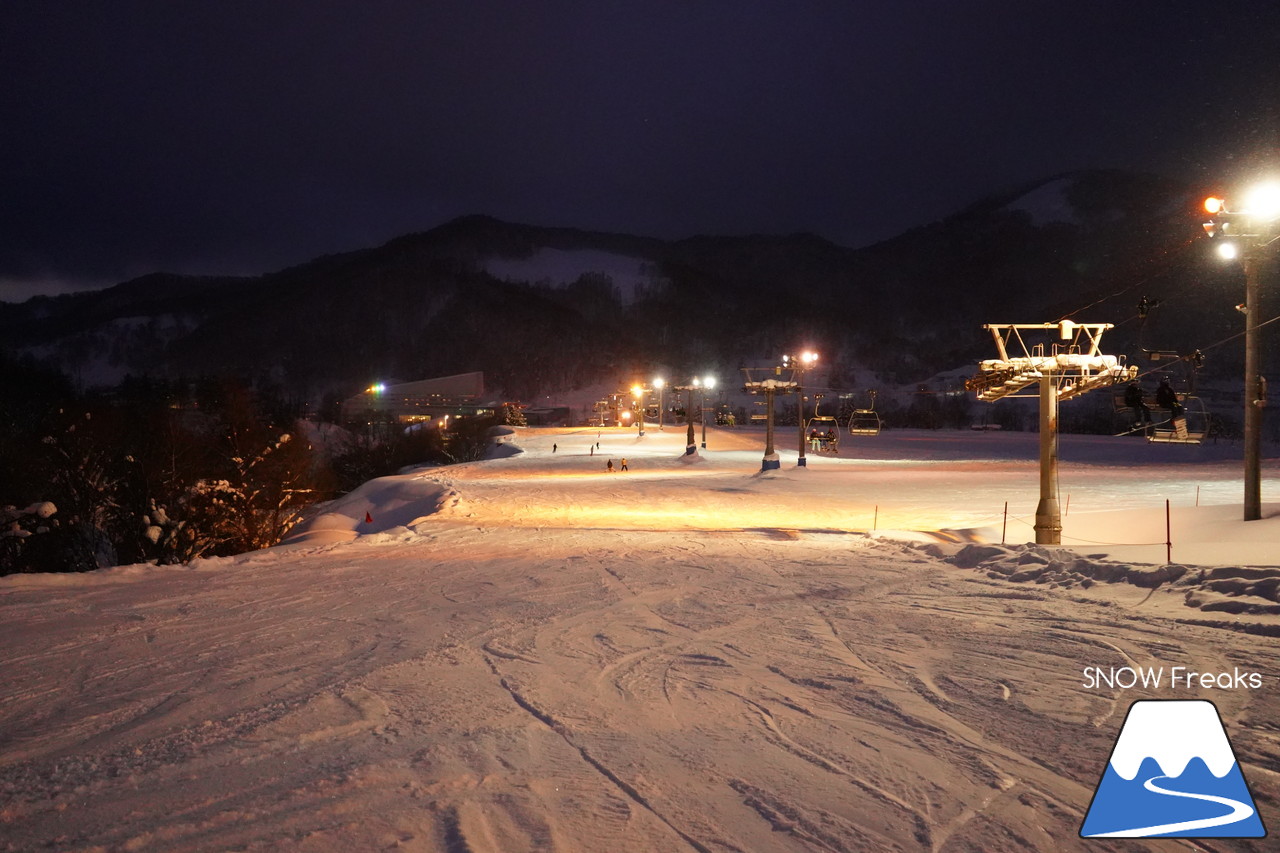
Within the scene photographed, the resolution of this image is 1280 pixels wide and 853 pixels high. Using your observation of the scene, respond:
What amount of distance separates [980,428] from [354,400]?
334 feet

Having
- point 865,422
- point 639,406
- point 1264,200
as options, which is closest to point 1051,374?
point 1264,200

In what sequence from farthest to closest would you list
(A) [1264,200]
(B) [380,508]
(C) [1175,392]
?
(B) [380,508]
(C) [1175,392]
(A) [1264,200]

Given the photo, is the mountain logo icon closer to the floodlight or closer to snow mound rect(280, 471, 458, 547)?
the floodlight

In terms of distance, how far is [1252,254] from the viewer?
12.8 metres

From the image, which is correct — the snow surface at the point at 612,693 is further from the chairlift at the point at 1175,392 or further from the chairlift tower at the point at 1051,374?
the chairlift tower at the point at 1051,374

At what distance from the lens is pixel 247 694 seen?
20.0 ft

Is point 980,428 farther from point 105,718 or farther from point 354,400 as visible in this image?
point 354,400

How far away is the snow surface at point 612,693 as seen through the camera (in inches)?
161

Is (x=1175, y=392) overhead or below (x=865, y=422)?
overhead

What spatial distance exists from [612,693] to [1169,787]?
3.59m

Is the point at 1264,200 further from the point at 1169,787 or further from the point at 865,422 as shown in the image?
Result: the point at 865,422

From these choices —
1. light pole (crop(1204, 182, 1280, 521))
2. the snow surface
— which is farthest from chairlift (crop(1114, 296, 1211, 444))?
the snow surface

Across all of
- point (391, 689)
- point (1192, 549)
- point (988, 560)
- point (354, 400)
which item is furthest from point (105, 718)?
point (354, 400)

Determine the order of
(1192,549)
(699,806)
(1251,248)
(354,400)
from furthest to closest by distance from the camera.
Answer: (354,400) < (1251,248) < (1192,549) < (699,806)
